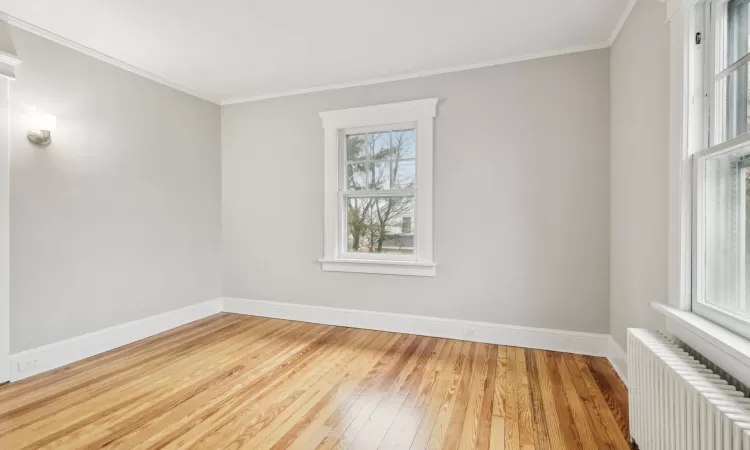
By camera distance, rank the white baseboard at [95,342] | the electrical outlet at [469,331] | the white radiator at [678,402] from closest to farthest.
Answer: the white radiator at [678,402], the white baseboard at [95,342], the electrical outlet at [469,331]

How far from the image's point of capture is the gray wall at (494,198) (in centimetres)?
298

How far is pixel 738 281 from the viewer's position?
147 cm

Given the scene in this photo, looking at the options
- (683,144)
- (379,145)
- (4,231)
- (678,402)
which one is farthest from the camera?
(379,145)

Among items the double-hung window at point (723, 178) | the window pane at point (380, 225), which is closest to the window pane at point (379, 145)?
the window pane at point (380, 225)

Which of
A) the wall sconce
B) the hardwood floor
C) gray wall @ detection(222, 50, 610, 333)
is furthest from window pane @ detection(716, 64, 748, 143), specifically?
the wall sconce

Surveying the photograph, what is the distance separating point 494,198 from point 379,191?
1180 millimetres

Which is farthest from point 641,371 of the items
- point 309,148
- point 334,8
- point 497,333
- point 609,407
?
point 309,148

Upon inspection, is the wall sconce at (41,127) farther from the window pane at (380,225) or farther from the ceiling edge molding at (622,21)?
the ceiling edge molding at (622,21)

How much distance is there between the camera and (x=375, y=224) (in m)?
3.83

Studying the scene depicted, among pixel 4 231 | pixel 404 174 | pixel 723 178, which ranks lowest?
pixel 4 231

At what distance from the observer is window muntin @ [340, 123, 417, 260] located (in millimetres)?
3652

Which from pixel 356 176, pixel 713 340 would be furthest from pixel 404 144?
pixel 713 340

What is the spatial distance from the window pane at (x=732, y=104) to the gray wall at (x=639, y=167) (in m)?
0.29

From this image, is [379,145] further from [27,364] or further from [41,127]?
[27,364]
